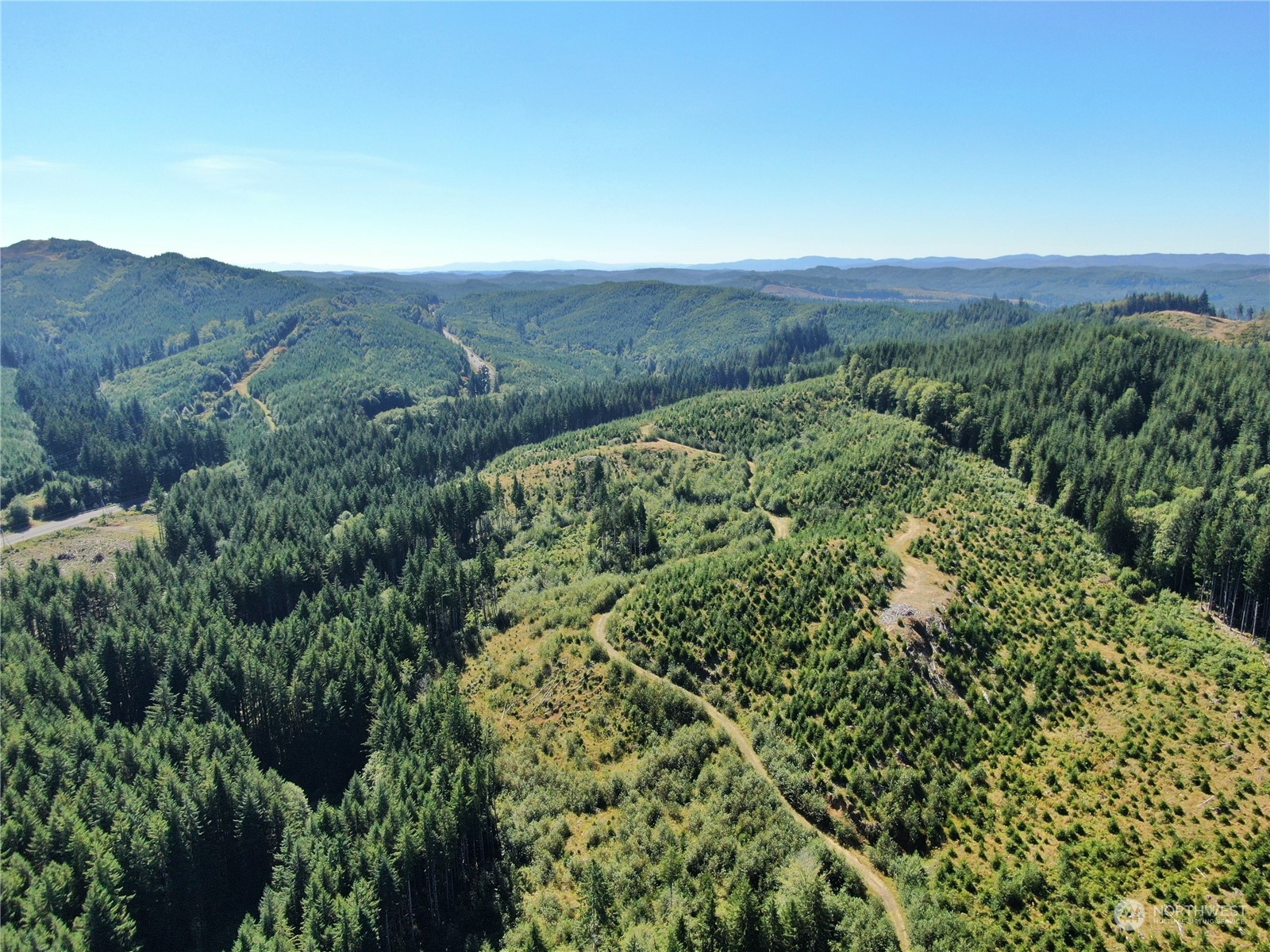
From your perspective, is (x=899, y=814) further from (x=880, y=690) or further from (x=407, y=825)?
(x=407, y=825)

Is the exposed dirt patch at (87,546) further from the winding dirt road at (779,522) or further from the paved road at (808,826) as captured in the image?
the winding dirt road at (779,522)

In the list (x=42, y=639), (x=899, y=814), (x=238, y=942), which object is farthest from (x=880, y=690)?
(x=42, y=639)

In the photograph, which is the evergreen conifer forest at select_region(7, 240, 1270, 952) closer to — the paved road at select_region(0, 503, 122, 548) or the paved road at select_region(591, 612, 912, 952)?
the paved road at select_region(591, 612, 912, 952)

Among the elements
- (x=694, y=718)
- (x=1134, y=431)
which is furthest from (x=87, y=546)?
(x=1134, y=431)

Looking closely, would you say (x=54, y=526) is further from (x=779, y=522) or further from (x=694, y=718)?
(x=694, y=718)

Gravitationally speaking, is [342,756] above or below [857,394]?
below

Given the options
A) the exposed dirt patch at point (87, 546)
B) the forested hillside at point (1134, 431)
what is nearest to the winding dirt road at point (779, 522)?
the forested hillside at point (1134, 431)

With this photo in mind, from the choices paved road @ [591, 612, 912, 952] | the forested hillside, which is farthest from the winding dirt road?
the forested hillside
